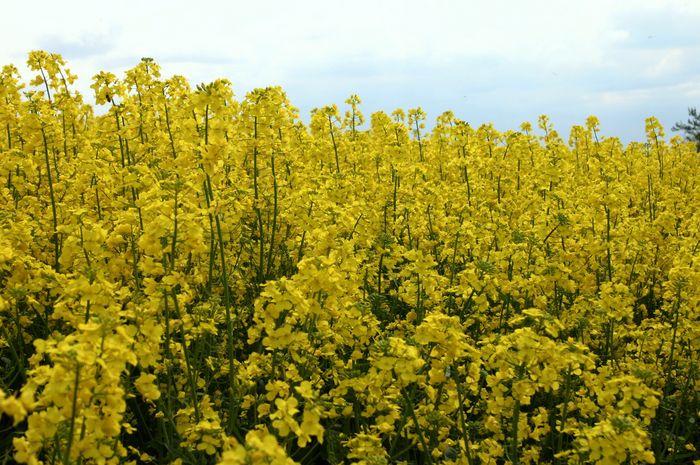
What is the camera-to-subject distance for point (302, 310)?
3031 mm

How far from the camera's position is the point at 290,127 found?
21.5ft

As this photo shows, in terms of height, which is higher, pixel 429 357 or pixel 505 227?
pixel 505 227

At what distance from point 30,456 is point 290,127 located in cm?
463

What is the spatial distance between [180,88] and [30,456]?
16.0 feet

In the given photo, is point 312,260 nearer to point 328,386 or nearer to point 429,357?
point 429,357

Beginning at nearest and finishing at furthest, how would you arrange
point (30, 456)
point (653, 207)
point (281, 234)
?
1. point (30, 456)
2. point (281, 234)
3. point (653, 207)

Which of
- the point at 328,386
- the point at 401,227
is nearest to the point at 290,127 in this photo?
the point at 401,227

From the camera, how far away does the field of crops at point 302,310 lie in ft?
9.43

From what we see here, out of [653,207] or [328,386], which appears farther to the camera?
[653,207]

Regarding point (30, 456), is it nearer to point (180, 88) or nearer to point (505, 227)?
point (505, 227)

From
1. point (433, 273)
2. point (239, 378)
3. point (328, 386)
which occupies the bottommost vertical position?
point (328, 386)

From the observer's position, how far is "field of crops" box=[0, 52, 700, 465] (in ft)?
9.43

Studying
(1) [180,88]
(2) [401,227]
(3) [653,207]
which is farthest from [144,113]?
(3) [653,207]

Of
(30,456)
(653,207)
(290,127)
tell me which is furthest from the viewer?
(653,207)
